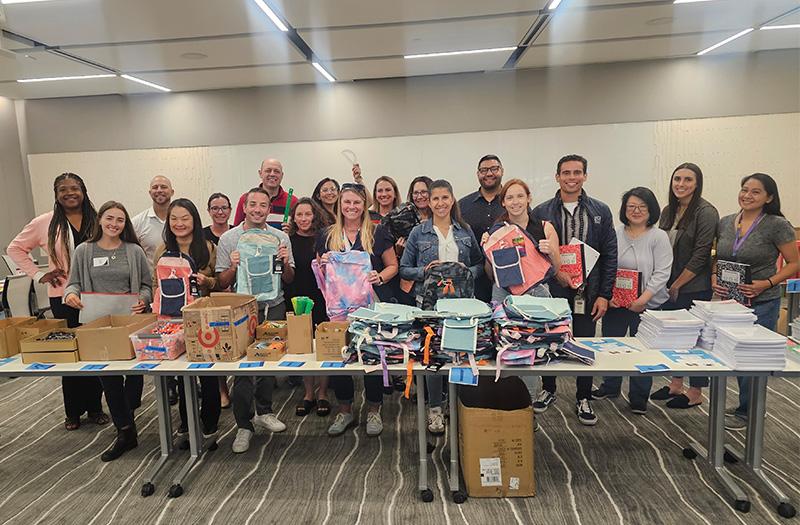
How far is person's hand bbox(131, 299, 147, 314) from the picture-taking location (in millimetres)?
2928

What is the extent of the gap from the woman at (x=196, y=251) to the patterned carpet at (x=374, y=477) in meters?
0.19

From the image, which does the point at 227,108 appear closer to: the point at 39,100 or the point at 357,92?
the point at 357,92

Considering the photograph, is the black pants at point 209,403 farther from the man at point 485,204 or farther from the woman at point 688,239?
the woman at point 688,239

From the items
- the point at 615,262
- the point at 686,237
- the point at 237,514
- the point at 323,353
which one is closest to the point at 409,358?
the point at 323,353

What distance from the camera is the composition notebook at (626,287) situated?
304cm

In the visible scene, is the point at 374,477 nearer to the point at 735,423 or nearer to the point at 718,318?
the point at 718,318

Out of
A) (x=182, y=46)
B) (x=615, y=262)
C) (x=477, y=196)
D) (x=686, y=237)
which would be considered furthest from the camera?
(x=182, y=46)

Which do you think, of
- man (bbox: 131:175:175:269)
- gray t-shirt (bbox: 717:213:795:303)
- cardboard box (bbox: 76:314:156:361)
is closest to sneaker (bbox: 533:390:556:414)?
gray t-shirt (bbox: 717:213:795:303)

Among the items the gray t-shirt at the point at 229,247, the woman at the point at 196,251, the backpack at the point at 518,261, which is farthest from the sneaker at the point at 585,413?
the woman at the point at 196,251

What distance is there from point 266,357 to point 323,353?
288 millimetres

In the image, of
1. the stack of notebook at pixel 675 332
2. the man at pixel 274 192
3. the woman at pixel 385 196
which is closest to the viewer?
the stack of notebook at pixel 675 332

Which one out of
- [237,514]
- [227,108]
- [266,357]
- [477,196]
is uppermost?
[227,108]

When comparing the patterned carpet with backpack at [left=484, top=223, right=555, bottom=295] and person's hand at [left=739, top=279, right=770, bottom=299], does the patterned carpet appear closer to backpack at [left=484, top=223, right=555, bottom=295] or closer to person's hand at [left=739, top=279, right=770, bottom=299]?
person's hand at [left=739, top=279, right=770, bottom=299]

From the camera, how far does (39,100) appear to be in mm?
5875
